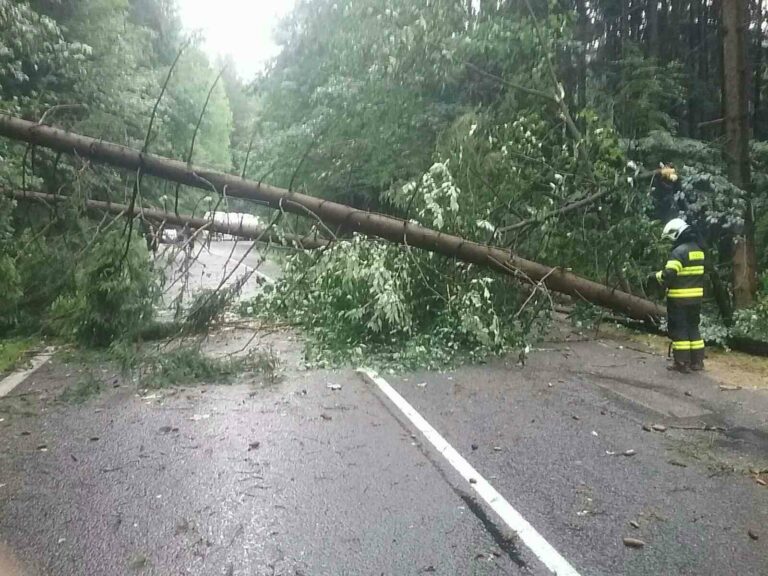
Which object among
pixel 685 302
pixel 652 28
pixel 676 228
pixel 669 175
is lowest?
pixel 685 302

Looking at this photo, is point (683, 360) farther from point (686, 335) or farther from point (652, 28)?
point (652, 28)

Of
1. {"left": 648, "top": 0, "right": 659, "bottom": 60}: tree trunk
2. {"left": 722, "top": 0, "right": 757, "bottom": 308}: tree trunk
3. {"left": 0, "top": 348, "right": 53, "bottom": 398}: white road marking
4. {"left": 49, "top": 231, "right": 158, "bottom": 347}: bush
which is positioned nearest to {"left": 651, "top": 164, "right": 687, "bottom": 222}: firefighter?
{"left": 722, "top": 0, "right": 757, "bottom": 308}: tree trunk

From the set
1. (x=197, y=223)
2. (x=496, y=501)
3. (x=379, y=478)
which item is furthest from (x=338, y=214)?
(x=496, y=501)

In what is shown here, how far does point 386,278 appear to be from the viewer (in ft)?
27.6

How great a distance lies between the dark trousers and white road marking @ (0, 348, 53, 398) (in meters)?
7.27

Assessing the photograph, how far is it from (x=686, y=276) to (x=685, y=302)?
30 centimetres

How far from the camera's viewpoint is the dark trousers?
7512mm

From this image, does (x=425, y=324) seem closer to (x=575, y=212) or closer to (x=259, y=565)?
(x=575, y=212)

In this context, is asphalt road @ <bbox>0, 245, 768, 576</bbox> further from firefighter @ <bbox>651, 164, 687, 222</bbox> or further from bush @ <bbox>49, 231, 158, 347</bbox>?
firefighter @ <bbox>651, 164, 687, 222</bbox>

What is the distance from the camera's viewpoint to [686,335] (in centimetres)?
754

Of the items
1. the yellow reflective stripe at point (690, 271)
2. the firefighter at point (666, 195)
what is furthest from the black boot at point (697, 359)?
Result: the firefighter at point (666, 195)

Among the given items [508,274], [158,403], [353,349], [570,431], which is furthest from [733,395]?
[158,403]

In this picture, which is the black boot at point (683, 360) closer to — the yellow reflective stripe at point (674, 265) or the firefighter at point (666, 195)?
the yellow reflective stripe at point (674, 265)

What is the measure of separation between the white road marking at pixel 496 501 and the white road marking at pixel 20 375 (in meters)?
4.31
